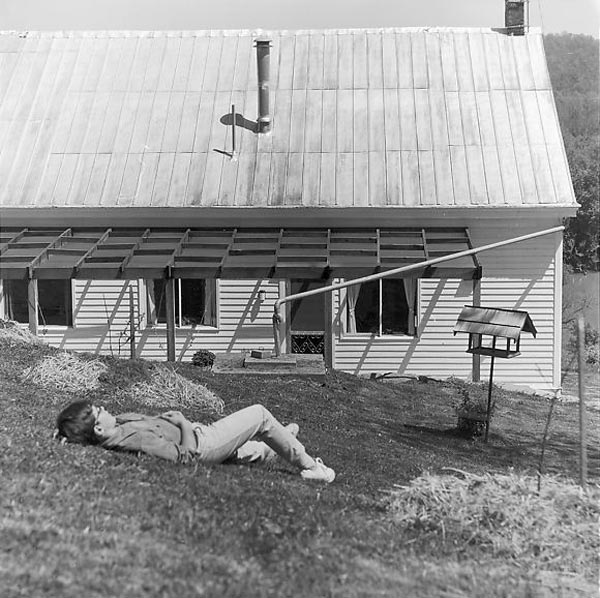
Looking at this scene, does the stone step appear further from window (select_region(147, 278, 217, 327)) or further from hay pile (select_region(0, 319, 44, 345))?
window (select_region(147, 278, 217, 327))

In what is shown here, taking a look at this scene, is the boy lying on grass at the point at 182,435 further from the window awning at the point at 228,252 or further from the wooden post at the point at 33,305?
the wooden post at the point at 33,305

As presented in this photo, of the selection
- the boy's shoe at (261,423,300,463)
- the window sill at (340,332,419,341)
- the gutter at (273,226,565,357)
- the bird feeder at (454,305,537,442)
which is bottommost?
the boy's shoe at (261,423,300,463)

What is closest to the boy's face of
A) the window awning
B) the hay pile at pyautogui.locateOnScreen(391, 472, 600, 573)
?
the hay pile at pyautogui.locateOnScreen(391, 472, 600, 573)

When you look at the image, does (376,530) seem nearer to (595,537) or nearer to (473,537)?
(473,537)

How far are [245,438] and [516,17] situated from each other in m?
14.5

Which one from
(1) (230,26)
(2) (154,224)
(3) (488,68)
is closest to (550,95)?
(3) (488,68)

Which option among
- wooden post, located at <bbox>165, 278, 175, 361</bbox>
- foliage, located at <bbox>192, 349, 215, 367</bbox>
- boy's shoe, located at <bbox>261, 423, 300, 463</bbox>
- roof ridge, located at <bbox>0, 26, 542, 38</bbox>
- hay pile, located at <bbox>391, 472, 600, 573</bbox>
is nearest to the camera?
hay pile, located at <bbox>391, 472, 600, 573</bbox>

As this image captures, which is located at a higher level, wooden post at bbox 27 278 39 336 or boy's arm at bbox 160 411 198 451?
wooden post at bbox 27 278 39 336

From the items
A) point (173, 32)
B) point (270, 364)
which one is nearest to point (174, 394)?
point (270, 364)

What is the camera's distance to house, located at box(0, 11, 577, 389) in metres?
13.9

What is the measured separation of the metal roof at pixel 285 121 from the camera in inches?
580

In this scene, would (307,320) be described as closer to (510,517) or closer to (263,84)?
(263,84)

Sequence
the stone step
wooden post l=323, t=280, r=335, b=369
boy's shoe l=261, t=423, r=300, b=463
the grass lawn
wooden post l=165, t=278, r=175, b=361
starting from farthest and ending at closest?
wooden post l=323, t=280, r=335, b=369 < wooden post l=165, t=278, r=175, b=361 < the stone step < boy's shoe l=261, t=423, r=300, b=463 < the grass lawn

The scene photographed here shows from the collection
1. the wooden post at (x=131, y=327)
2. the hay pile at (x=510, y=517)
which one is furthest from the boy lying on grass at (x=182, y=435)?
the wooden post at (x=131, y=327)
